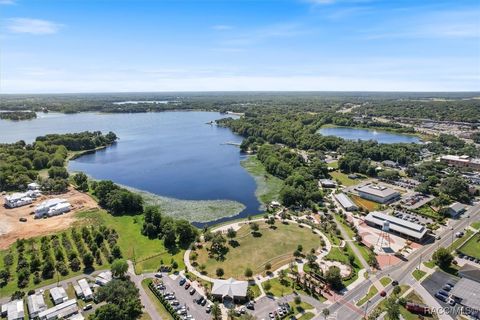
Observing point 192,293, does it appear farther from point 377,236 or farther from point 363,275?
point 377,236

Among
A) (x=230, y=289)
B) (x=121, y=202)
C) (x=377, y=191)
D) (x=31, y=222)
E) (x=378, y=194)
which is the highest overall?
(x=121, y=202)

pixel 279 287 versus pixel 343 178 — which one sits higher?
pixel 343 178

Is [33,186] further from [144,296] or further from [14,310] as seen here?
[144,296]

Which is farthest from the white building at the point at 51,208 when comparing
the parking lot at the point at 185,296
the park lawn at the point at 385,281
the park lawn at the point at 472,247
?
the park lawn at the point at 472,247

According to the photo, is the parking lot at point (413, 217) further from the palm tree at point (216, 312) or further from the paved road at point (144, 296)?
the paved road at point (144, 296)

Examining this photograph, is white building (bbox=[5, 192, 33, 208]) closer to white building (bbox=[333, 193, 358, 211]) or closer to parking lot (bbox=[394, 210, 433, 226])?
white building (bbox=[333, 193, 358, 211])

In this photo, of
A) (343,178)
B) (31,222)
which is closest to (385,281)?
(343,178)

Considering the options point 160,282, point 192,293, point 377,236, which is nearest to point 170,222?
point 160,282
